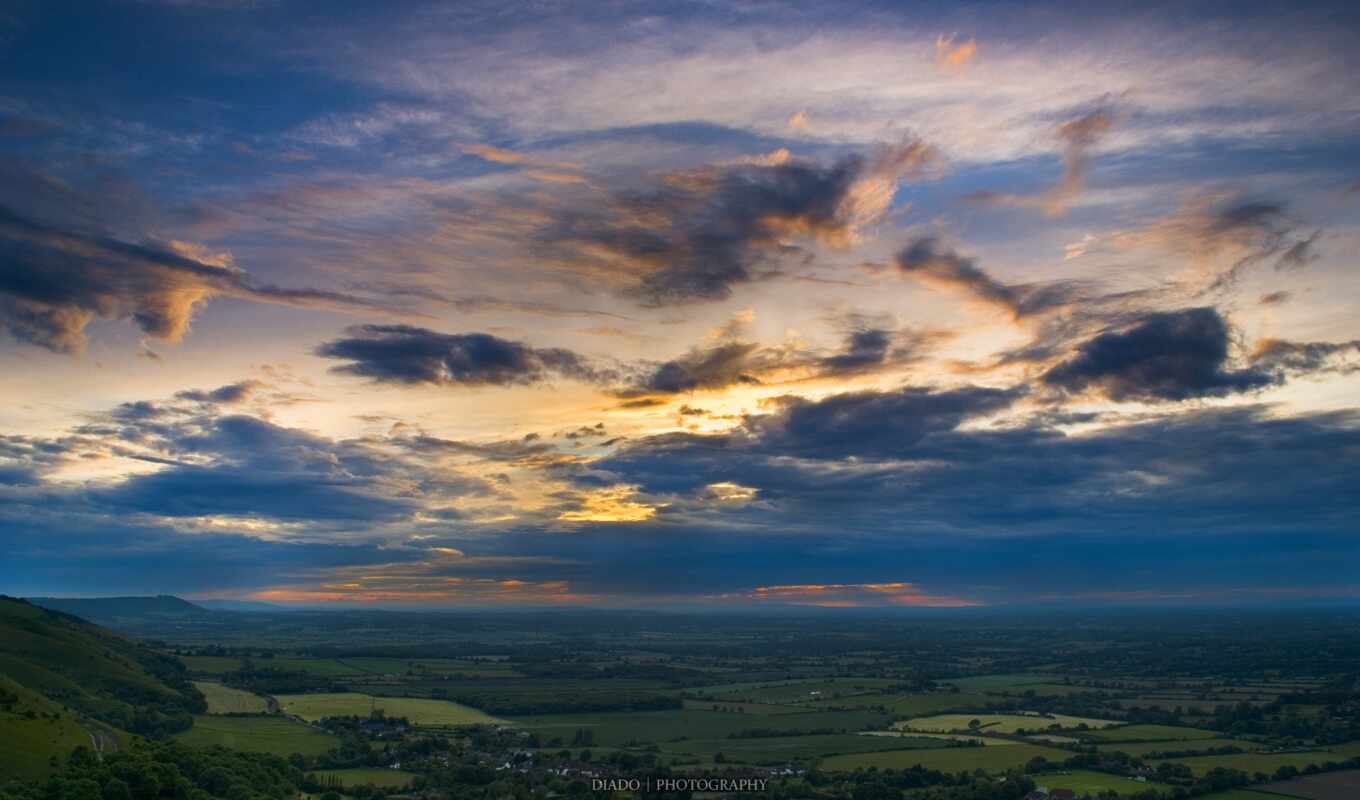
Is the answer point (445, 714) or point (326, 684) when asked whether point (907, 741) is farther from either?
point (326, 684)

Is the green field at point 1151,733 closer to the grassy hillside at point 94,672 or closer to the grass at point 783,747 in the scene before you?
the grass at point 783,747

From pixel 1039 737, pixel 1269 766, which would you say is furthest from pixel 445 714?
pixel 1269 766

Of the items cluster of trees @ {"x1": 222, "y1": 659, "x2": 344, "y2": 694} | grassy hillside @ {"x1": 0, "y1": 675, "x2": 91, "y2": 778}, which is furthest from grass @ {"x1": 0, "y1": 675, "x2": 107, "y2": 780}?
cluster of trees @ {"x1": 222, "y1": 659, "x2": 344, "y2": 694}

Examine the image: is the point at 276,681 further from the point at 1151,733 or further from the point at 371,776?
the point at 1151,733

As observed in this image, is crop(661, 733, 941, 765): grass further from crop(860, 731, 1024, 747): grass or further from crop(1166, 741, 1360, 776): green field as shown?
crop(1166, 741, 1360, 776): green field

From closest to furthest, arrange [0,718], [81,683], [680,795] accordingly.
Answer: [0,718] < [680,795] < [81,683]
